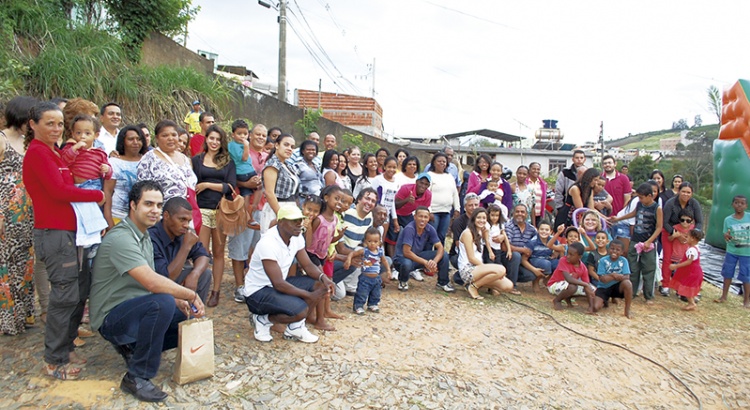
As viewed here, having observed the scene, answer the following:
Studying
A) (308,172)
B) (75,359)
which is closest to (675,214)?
(308,172)

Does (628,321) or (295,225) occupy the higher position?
(295,225)

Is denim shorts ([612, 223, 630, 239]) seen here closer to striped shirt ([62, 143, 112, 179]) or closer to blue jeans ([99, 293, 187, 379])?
blue jeans ([99, 293, 187, 379])

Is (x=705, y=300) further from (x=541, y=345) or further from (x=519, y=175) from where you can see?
(x=541, y=345)

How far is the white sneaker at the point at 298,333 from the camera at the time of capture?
13.6 ft

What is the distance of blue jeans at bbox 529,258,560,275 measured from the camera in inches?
260

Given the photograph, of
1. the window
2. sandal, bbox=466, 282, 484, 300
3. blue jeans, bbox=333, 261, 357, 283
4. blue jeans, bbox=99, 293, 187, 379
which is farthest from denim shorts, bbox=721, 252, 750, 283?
the window

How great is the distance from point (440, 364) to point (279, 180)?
2.38 m

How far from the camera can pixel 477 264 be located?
6215 millimetres

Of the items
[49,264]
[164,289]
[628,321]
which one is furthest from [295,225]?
[628,321]

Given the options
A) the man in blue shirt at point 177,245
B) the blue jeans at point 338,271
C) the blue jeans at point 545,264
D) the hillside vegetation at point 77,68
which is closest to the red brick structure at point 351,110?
the hillside vegetation at point 77,68

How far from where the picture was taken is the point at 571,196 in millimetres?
7012

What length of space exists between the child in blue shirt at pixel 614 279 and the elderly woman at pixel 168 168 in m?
4.90

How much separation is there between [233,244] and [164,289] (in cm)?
210

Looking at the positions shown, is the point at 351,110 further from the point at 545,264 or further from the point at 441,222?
the point at 545,264
